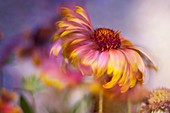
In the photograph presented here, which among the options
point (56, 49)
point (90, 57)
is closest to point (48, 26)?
point (56, 49)

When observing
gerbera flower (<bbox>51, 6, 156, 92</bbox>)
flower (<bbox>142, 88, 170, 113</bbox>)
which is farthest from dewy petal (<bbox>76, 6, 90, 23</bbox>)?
flower (<bbox>142, 88, 170, 113</bbox>)

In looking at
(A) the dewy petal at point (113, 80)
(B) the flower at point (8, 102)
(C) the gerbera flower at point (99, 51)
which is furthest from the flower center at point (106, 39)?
(B) the flower at point (8, 102)

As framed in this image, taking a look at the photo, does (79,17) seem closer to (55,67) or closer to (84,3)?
(84,3)

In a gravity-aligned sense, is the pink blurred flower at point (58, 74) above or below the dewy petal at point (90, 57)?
below

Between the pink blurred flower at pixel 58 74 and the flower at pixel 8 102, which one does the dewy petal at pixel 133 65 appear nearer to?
the pink blurred flower at pixel 58 74

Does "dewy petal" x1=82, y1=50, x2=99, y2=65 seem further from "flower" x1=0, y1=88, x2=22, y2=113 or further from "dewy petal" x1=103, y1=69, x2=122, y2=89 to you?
"flower" x1=0, y1=88, x2=22, y2=113

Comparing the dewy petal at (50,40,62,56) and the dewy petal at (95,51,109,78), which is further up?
the dewy petal at (50,40,62,56)
